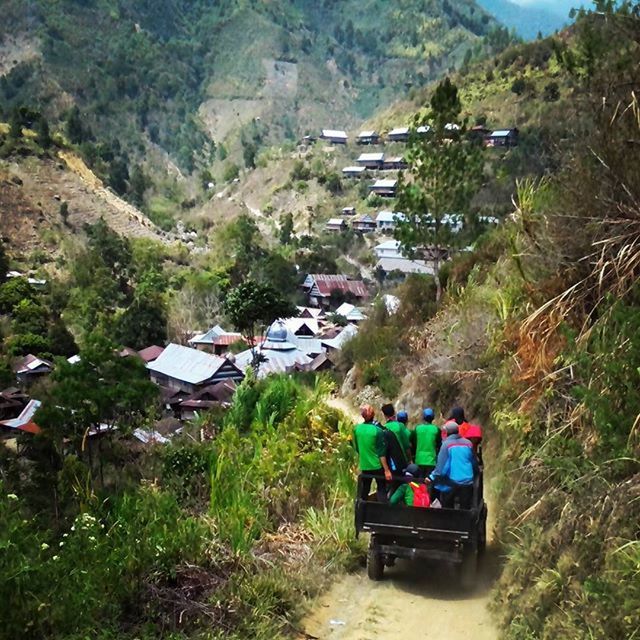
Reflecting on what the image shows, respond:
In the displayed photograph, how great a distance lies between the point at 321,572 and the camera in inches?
207

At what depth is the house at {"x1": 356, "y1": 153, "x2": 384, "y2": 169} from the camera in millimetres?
81750

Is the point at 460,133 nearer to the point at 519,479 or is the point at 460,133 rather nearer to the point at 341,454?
the point at 341,454

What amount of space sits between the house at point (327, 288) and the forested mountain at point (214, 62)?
161 feet

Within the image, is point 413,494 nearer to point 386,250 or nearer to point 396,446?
point 396,446

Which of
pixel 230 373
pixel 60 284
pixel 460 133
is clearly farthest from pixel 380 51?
pixel 460 133

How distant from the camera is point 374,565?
5137mm

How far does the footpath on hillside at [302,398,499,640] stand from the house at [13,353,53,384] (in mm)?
32623

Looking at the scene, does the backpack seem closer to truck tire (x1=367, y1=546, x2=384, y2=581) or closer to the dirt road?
truck tire (x1=367, y1=546, x2=384, y2=581)

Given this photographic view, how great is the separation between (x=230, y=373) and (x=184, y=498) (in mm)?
26056

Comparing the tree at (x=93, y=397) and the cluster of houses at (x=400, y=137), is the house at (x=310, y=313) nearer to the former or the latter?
the cluster of houses at (x=400, y=137)

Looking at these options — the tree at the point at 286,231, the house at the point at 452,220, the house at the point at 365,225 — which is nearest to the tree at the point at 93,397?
the house at the point at 452,220

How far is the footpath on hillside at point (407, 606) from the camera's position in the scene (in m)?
4.57

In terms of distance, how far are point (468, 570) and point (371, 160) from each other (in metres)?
79.6

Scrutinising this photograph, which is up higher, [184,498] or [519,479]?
[519,479]
